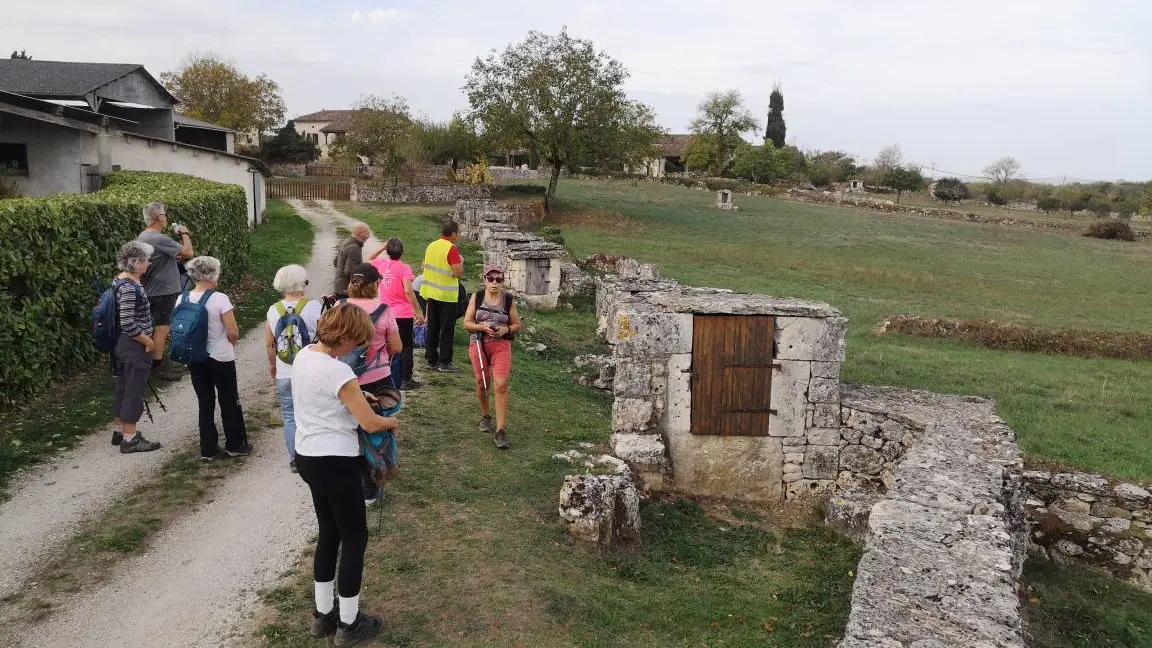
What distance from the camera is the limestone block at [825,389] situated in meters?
8.95

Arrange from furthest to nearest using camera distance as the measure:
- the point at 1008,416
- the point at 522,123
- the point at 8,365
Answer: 1. the point at 522,123
2. the point at 1008,416
3. the point at 8,365

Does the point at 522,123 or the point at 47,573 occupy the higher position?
the point at 522,123

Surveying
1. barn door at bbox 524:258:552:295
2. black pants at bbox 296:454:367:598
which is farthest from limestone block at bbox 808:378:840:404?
barn door at bbox 524:258:552:295

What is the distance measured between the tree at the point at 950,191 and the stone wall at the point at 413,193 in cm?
4755

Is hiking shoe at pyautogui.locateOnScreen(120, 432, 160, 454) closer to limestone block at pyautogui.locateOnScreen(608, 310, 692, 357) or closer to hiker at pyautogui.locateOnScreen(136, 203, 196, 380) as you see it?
hiker at pyautogui.locateOnScreen(136, 203, 196, 380)

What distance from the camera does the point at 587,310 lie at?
18953 millimetres

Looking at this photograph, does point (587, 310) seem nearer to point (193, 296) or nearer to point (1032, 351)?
point (1032, 351)

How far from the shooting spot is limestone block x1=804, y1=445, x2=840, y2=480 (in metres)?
9.09

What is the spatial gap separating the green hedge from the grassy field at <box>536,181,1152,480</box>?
39.7ft

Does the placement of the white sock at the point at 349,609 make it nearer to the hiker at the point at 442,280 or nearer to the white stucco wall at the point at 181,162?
the hiker at the point at 442,280

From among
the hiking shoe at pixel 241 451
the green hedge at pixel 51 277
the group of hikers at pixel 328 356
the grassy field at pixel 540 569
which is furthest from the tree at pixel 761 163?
the hiking shoe at pixel 241 451

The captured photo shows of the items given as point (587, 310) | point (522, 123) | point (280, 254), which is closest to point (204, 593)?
point (587, 310)

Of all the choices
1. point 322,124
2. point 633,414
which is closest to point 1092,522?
point 633,414

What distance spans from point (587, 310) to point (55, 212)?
11.5m
